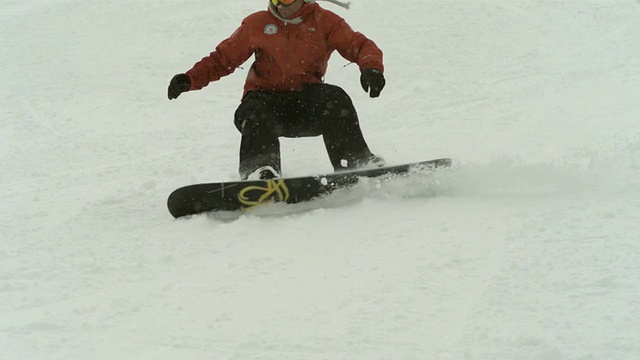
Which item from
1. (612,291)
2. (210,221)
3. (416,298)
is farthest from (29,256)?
(612,291)

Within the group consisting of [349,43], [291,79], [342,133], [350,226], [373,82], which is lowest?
[350,226]

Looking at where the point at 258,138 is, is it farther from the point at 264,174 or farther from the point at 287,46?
the point at 287,46

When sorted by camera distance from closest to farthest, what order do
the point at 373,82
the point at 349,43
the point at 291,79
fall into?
the point at 373,82, the point at 349,43, the point at 291,79

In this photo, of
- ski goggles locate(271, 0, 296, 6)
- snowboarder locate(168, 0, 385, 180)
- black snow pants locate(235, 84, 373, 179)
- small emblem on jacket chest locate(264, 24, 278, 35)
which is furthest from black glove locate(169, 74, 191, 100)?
ski goggles locate(271, 0, 296, 6)

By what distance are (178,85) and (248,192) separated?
0.78m

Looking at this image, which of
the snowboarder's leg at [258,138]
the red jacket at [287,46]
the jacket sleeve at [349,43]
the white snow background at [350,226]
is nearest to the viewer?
the white snow background at [350,226]

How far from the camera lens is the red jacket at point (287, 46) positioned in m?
4.37

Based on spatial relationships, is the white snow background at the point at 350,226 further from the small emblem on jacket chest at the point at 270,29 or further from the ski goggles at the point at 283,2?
the ski goggles at the point at 283,2

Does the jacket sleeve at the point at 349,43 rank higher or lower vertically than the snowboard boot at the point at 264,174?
higher

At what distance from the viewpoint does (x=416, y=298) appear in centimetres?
277

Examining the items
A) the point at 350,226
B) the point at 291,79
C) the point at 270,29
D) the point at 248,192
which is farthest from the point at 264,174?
the point at 270,29

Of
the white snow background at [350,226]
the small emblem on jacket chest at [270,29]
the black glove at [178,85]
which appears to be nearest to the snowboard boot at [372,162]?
the white snow background at [350,226]

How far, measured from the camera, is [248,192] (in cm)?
382

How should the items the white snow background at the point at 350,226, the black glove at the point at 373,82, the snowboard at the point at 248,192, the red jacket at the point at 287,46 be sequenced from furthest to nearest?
the red jacket at the point at 287,46 < the black glove at the point at 373,82 < the snowboard at the point at 248,192 < the white snow background at the point at 350,226
